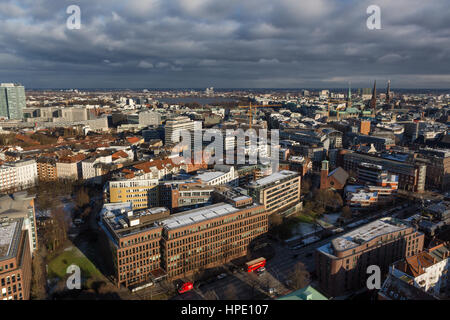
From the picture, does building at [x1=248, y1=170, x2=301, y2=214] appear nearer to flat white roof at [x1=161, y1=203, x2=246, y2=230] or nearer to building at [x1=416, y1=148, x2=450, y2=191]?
flat white roof at [x1=161, y1=203, x2=246, y2=230]

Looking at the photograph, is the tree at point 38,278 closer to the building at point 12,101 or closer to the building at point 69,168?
the building at point 69,168

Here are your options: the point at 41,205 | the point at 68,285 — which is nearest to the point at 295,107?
the point at 41,205

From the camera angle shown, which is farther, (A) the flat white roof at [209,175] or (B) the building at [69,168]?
(B) the building at [69,168]

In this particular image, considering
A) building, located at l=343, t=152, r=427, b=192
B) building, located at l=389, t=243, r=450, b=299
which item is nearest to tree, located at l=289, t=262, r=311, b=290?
building, located at l=389, t=243, r=450, b=299

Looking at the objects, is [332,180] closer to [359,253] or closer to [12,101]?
[359,253]

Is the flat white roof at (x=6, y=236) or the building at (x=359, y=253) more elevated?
the flat white roof at (x=6, y=236)

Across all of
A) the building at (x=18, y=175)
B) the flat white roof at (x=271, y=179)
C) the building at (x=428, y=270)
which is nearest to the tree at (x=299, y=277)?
the building at (x=428, y=270)

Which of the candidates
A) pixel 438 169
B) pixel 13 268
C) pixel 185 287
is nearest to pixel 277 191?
pixel 185 287
